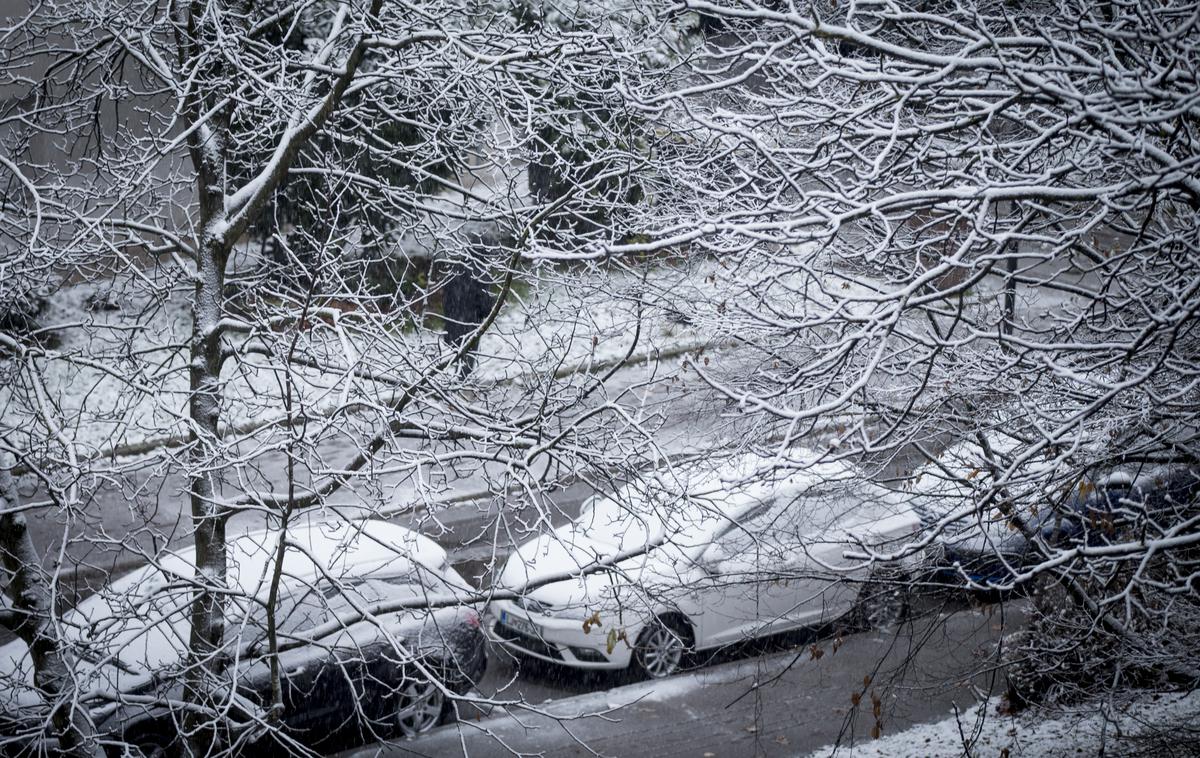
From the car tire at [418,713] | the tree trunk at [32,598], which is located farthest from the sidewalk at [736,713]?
the tree trunk at [32,598]

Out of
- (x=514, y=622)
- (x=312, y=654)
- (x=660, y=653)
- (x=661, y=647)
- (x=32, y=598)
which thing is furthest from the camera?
(x=514, y=622)

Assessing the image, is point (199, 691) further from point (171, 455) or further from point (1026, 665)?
point (1026, 665)

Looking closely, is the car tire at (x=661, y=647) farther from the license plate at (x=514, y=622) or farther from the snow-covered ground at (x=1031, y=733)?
the snow-covered ground at (x=1031, y=733)

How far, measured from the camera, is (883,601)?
20.0 ft

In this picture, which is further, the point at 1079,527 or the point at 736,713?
the point at 736,713

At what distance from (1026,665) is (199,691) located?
5586mm

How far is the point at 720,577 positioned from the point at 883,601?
3.43ft

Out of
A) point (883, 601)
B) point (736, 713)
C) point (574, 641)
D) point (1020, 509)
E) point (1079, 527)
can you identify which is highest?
point (1020, 509)

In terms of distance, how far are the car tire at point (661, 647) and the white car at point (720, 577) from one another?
1cm

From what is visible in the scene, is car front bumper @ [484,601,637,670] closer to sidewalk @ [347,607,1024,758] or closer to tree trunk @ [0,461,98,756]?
sidewalk @ [347,607,1024,758]

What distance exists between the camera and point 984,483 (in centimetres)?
539

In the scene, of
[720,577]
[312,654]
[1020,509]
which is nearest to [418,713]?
[312,654]

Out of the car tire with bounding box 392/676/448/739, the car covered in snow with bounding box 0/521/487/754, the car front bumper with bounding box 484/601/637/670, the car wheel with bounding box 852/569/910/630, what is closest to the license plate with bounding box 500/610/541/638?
the car front bumper with bounding box 484/601/637/670

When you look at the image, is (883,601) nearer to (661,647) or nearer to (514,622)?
(661,647)
